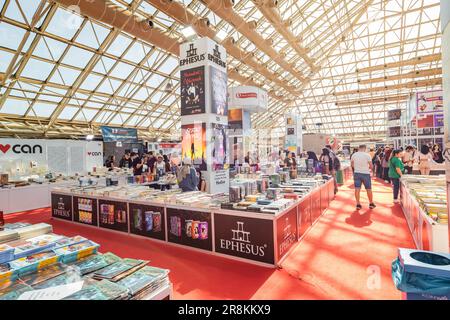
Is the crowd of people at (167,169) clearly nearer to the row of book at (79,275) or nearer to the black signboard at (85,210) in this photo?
the black signboard at (85,210)

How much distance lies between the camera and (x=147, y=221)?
13.7ft

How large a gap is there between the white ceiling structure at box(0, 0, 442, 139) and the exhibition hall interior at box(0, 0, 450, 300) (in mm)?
74

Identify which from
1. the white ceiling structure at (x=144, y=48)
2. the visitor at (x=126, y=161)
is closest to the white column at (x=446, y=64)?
the white ceiling structure at (x=144, y=48)

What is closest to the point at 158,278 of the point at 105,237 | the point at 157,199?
the point at 157,199

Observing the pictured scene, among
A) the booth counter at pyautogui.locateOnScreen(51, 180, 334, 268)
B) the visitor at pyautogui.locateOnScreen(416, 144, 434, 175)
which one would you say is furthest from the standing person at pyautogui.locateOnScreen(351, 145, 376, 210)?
the visitor at pyautogui.locateOnScreen(416, 144, 434, 175)

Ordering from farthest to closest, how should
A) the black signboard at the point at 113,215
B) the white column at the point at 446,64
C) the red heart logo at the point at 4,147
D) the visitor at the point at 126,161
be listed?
the visitor at the point at 126,161
the red heart logo at the point at 4,147
the black signboard at the point at 113,215
the white column at the point at 446,64

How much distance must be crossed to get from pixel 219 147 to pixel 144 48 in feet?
26.9

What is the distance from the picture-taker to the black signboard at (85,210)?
5031 millimetres

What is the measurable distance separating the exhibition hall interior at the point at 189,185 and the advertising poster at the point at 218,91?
0.20 ft

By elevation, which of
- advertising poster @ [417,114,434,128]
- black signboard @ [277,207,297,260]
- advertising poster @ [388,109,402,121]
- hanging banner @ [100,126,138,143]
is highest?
advertising poster @ [388,109,402,121]

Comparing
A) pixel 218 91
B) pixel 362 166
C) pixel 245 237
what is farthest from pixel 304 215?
pixel 218 91

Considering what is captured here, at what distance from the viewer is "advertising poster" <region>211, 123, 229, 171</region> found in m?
5.94

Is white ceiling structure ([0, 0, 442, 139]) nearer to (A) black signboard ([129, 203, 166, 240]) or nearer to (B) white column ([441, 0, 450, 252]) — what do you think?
(A) black signboard ([129, 203, 166, 240])

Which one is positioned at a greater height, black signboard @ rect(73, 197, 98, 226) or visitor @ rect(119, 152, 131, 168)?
visitor @ rect(119, 152, 131, 168)
